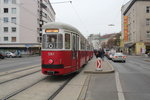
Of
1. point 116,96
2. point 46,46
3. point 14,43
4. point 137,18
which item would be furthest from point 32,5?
point 116,96

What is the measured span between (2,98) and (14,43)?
5380 cm

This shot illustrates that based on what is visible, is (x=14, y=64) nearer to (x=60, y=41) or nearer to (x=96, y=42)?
(x=60, y=41)

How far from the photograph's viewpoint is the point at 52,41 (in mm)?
9812

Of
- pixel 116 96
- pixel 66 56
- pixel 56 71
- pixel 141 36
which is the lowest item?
pixel 116 96

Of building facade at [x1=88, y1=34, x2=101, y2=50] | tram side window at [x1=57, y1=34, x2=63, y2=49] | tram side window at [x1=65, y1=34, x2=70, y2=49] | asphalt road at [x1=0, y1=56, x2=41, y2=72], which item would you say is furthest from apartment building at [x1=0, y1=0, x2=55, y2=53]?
tram side window at [x1=57, y1=34, x2=63, y2=49]

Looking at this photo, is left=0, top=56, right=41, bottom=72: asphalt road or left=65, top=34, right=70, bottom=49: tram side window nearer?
left=65, top=34, right=70, bottom=49: tram side window

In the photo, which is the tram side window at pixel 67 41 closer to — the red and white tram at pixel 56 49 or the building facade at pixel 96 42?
the red and white tram at pixel 56 49

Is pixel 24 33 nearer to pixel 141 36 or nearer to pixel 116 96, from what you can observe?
pixel 141 36

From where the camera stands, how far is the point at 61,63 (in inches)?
377

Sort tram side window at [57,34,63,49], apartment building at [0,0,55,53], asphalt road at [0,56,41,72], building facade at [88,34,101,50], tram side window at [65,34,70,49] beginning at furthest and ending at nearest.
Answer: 1. apartment building at [0,0,55,53]
2. building facade at [88,34,101,50]
3. asphalt road at [0,56,41,72]
4. tram side window at [65,34,70,49]
5. tram side window at [57,34,63,49]

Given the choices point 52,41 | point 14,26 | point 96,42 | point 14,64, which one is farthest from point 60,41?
point 14,26

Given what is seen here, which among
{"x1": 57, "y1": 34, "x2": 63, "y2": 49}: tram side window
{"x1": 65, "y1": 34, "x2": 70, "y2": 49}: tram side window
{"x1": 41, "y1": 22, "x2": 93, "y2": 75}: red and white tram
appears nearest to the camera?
{"x1": 41, "y1": 22, "x2": 93, "y2": 75}: red and white tram

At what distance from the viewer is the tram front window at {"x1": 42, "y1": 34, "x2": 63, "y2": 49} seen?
972 centimetres

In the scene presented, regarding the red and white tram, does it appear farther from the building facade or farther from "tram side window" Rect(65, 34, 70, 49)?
the building facade
